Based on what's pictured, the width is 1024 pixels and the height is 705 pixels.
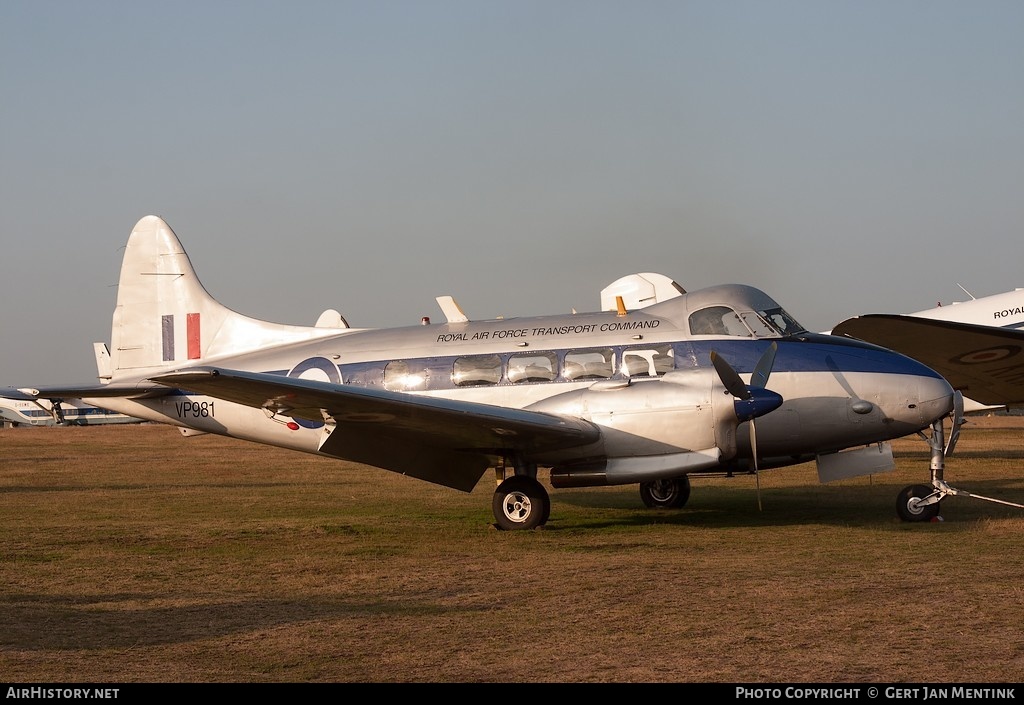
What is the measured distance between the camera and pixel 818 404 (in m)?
14.2

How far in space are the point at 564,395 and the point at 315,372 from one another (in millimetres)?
4424

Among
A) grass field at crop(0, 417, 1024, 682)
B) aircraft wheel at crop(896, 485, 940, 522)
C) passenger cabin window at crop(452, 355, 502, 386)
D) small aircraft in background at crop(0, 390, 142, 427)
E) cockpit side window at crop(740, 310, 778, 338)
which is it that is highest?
cockpit side window at crop(740, 310, 778, 338)

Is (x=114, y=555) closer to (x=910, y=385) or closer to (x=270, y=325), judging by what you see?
(x=270, y=325)

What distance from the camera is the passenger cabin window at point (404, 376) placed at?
51.7ft

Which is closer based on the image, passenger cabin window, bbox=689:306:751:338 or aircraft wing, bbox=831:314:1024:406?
passenger cabin window, bbox=689:306:751:338

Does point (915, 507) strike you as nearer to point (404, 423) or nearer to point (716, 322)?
point (716, 322)

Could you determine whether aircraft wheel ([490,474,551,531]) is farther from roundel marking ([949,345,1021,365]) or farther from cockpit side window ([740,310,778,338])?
roundel marking ([949,345,1021,365])

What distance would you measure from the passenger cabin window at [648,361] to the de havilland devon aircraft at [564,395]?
0.02 m

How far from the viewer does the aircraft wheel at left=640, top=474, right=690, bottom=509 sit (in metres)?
17.3

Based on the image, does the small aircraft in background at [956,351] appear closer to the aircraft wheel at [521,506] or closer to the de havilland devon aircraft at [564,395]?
the de havilland devon aircraft at [564,395]

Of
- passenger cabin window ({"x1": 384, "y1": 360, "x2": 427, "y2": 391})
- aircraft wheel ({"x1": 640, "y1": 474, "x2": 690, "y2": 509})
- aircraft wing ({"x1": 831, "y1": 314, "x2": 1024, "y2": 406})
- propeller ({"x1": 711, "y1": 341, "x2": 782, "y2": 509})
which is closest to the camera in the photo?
propeller ({"x1": 711, "y1": 341, "x2": 782, "y2": 509})

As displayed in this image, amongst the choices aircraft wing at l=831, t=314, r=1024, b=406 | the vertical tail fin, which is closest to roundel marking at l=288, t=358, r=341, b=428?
the vertical tail fin

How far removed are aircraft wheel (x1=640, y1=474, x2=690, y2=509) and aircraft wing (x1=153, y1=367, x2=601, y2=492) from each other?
3.27 metres

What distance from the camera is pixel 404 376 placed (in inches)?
626
